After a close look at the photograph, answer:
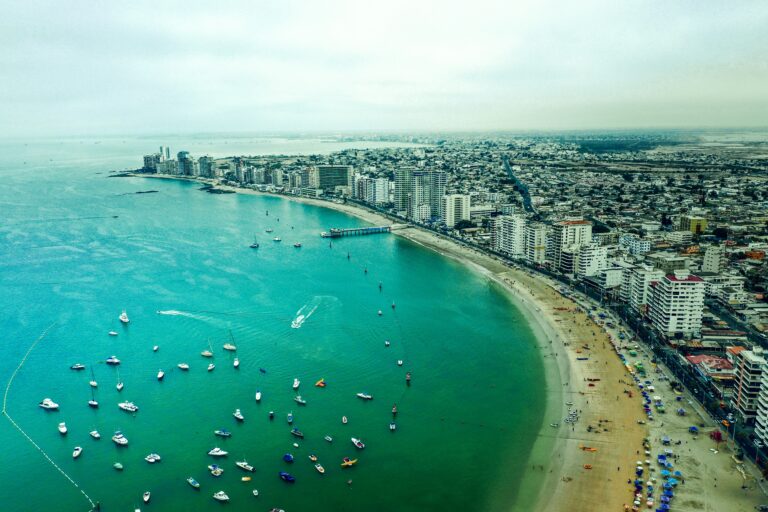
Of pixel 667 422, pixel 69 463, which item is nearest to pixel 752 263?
pixel 667 422

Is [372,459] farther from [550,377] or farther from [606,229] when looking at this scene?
[606,229]

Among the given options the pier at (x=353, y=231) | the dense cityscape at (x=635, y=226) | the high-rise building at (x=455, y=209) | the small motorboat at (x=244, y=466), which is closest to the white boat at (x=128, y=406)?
the small motorboat at (x=244, y=466)

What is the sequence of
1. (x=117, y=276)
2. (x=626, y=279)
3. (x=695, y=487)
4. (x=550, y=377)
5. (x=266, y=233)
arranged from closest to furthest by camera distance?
(x=695, y=487)
(x=550, y=377)
(x=626, y=279)
(x=117, y=276)
(x=266, y=233)

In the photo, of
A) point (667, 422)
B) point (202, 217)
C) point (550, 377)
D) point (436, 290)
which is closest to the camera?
point (667, 422)

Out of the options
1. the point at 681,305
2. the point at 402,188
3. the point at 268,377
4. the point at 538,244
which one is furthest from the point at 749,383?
the point at 402,188

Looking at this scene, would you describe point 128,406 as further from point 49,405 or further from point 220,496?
point 220,496

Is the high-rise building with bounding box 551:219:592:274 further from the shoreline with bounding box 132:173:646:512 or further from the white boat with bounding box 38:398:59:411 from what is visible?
the white boat with bounding box 38:398:59:411
